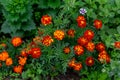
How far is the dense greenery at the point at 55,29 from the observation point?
367cm

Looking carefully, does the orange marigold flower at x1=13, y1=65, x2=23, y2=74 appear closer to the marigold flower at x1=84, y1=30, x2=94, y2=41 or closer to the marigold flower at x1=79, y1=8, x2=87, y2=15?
the marigold flower at x1=84, y1=30, x2=94, y2=41

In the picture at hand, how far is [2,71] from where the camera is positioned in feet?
12.5

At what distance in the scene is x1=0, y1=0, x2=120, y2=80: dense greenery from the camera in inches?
144

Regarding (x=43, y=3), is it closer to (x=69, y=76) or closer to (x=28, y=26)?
(x=28, y=26)

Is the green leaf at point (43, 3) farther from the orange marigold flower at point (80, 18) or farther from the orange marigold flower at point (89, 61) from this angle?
the orange marigold flower at point (89, 61)

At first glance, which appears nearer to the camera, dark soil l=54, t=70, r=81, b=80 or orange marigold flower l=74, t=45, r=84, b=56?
orange marigold flower l=74, t=45, r=84, b=56

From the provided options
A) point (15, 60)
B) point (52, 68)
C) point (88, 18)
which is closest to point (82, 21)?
point (88, 18)

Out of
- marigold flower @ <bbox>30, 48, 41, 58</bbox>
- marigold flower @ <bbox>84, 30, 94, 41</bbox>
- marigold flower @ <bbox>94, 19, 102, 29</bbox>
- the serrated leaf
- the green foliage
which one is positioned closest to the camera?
marigold flower @ <bbox>30, 48, 41, 58</bbox>

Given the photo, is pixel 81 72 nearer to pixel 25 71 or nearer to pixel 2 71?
pixel 25 71

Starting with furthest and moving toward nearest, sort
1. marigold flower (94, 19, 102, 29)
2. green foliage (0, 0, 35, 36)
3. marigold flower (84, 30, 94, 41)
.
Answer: green foliage (0, 0, 35, 36)
marigold flower (94, 19, 102, 29)
marigold flower (84, 30, 94, 41)

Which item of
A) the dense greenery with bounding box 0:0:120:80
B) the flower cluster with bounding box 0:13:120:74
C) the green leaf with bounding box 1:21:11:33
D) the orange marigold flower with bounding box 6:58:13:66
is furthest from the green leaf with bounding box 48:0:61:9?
the orange marigold flower with bounding box 6:58:13:66

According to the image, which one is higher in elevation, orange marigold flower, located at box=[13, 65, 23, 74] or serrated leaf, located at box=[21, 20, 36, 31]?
serrated leaf, located at box=[21, 20, 36, 31]

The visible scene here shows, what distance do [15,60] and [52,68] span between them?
0.43 meters

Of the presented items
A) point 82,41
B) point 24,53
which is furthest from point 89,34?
point 24,53
